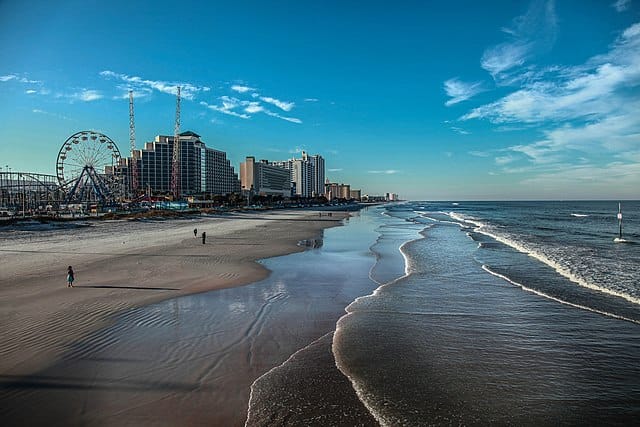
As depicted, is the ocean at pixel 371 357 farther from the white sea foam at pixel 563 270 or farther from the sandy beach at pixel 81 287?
the sandy beach at pixel 81 287

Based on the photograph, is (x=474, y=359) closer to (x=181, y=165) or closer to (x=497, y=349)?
(x=497, y=349)

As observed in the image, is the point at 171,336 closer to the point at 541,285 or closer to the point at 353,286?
the point at 353,286

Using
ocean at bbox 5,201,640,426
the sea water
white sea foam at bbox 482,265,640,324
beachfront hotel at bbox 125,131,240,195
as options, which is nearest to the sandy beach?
ocean at bbox 5,201,640,426

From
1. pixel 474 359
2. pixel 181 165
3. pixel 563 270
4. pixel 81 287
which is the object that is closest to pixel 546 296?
pixel 563 270

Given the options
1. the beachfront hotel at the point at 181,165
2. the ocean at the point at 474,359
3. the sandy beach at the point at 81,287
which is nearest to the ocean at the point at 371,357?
the ocean at the point at 474,359

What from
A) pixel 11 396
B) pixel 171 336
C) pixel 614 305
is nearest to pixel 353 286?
pixel 171 336

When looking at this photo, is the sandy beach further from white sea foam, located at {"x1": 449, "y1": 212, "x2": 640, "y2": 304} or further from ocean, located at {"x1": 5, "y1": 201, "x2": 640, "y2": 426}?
white sea foam, located at {"x1": 449, "y1": 212, "x2": 640, "y2": 304}
